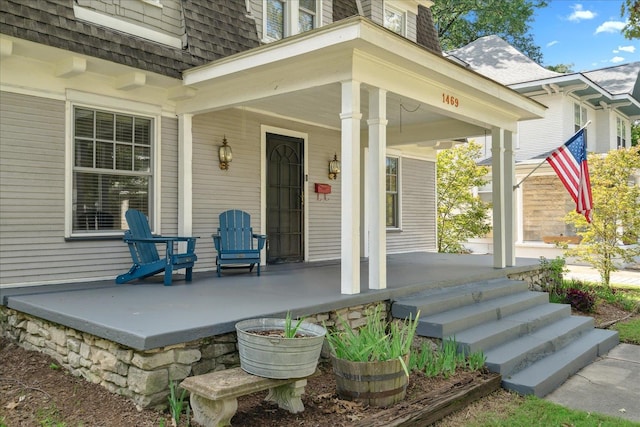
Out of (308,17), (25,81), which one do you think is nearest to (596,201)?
(308,17)

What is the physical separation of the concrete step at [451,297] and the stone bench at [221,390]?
6.03 ft

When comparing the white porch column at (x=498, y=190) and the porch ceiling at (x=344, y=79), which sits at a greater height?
the porch ceiling at (x=344, y=79)

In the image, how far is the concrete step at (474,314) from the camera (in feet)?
14.7

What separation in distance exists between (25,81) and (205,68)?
5.65 feet

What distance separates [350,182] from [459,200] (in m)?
8.11

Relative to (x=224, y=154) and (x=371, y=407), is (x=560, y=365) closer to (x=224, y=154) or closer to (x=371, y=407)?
(x=371, y=407)

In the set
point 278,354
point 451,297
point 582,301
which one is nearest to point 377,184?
point 451,297

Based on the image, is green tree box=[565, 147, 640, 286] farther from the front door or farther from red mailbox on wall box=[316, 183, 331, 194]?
the front door

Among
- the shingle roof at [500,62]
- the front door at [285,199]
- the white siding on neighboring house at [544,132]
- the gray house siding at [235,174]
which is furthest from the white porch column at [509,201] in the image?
the shingle roof at [500,62]

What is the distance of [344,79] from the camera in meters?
4.57

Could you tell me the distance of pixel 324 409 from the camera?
3.26 meters

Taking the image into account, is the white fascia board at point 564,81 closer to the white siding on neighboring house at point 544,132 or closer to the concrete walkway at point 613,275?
the white siding on neighboring house at point 544,132

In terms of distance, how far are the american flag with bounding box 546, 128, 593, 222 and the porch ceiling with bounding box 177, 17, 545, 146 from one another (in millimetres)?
729

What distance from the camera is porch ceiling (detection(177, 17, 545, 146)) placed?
445 cm
